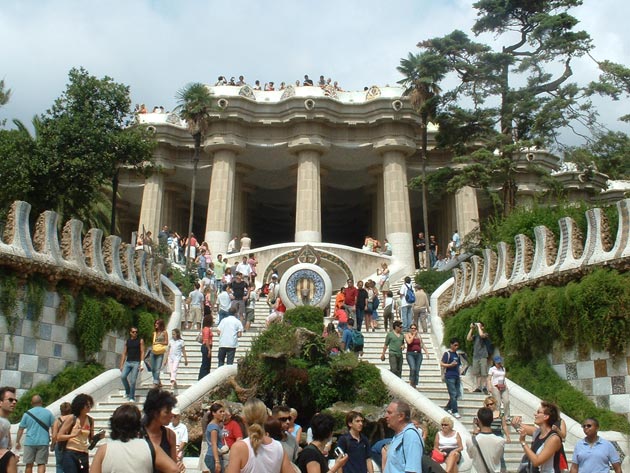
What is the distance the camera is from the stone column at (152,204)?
4350 centimetres

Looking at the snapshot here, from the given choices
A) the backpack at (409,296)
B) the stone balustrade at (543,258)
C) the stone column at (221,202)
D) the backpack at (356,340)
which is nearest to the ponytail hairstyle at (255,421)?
the stone balustrade at (543,258)

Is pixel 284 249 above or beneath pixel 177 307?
above

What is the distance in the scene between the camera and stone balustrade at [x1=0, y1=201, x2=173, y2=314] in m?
16.7

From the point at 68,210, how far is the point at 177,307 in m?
9.09

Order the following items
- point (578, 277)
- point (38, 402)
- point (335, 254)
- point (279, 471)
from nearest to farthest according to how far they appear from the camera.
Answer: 1. point (279, 471)
2. point (38, 402)
3. point (578, 277)
4. point (335, 254)

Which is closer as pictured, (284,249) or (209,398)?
(209,398)

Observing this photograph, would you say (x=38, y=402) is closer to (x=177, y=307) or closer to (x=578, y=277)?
(x=578, y=277)

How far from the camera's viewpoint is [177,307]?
2408 centimetres

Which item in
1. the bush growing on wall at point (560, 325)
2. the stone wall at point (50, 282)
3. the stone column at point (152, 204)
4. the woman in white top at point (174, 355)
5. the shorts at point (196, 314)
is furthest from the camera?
the stone column at point (152, 204)

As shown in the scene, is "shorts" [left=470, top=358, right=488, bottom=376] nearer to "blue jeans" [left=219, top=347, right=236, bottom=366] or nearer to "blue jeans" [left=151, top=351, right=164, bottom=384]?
"blue jeans" [left=219, top=347, right=236, bottom=366]

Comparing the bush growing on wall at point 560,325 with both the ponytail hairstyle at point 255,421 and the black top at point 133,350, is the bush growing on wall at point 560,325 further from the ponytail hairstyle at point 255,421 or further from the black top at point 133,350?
the ponytail hairstyle at point 255,421

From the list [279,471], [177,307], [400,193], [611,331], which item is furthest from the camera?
[400,193]

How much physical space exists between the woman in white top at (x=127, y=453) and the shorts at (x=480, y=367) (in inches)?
515

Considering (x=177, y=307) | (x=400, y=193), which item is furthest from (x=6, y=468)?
(x=400, y=193)
